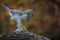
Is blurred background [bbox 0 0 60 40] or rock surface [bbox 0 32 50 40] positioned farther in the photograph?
blurred background [bbox 0 0 60 40]

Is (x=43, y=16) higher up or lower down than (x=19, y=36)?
higher up

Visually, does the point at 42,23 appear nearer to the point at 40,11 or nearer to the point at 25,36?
the point at 40,11

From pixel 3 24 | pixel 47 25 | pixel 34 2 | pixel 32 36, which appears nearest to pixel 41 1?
pixel 34 2

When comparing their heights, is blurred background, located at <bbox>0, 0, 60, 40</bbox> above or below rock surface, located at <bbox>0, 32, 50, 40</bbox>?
above

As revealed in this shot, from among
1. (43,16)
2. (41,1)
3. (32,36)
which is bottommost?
(32,36)

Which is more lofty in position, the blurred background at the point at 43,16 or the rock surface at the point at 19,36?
the blurred background at the point at 43,16

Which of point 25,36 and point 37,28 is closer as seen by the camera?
point 25,36

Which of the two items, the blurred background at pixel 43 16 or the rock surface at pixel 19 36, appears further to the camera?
the blurred background at pixel 43 16

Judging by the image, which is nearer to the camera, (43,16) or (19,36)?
(19,36)
